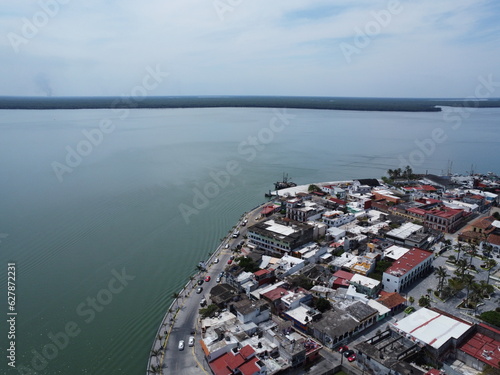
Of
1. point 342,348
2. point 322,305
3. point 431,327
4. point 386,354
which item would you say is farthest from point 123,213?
point 431,327

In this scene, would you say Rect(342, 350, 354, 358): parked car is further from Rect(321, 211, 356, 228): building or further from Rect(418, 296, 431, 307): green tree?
Rect(321, 211, 356, 228): building

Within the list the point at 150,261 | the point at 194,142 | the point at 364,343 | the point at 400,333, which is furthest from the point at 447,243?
the point at 194,142

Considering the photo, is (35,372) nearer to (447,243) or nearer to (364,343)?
(364,343)

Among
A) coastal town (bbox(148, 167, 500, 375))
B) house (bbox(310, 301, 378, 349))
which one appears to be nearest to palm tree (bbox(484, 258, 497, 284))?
coastal town (bbox(148, 167, 500, 375))

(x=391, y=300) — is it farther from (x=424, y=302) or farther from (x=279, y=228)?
(x=279, y=228)

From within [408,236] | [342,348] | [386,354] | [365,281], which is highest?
[408,236]

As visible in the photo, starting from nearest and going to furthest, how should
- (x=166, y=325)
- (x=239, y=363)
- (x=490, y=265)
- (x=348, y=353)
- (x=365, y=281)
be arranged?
(x=239, y=363) < (x=348, y=353) < (x=166, y=325) < (x=365, y=281) < (x=490, y=265)
